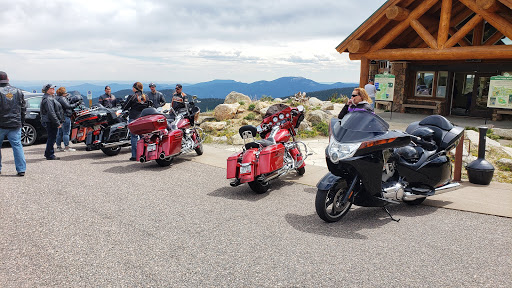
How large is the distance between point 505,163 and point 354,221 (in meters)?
5.01

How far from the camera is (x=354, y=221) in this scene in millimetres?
4953

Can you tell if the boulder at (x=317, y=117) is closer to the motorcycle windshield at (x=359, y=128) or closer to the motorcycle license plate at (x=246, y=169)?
the motorcycle license plate at (x=246, y=169)

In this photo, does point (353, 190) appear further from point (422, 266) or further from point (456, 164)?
point (456, 164)

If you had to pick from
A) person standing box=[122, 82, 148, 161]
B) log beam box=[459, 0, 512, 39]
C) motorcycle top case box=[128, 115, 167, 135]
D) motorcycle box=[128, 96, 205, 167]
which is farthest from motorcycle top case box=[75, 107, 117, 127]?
log beam box=[459, 0, 512, 39]

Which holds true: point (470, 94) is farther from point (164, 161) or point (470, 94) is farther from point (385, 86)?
point (164, 161)

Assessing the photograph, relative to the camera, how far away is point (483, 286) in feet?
10.8

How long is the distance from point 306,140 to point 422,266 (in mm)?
8199

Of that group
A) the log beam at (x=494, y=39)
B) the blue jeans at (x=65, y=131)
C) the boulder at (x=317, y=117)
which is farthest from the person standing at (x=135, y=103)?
the log beam at (x=494, y=39)

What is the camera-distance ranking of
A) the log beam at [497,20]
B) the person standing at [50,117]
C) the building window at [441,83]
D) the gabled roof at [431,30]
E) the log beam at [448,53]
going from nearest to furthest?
the person standing at [50,117] < the log beam at [497,20] < the gabled roof at [431,30] < the log beam at [448,53] < the building window at [441,83]

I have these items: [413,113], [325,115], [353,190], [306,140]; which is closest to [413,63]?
[413,113]

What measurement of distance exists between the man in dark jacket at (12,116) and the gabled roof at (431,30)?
1139cm

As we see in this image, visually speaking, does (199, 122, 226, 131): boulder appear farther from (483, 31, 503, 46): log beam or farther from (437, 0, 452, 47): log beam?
(483, 31, 503, 46): log beam

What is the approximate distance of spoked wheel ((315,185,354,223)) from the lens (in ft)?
15.3

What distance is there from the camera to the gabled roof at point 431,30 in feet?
39.4
